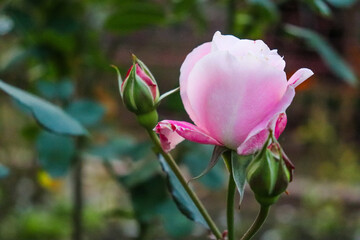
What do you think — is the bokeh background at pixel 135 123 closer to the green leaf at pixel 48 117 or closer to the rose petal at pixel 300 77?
the green leaf at pixel 48 117

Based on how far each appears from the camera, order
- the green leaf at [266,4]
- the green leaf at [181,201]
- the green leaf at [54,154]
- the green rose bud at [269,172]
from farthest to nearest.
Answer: the green leaf at [54,154], the green leaf at [266,4], the green leaf at [181,201], the green rose bud at [269,172]

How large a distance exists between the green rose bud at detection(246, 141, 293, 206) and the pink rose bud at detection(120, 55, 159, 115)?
0.08 meters

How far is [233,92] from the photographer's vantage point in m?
0.32

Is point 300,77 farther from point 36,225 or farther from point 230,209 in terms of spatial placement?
point 36,225

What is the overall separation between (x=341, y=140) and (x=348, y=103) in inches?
14.7

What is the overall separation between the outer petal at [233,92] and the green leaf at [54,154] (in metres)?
0.58

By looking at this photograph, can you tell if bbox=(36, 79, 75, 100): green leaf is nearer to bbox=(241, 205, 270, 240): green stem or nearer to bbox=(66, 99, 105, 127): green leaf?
bbox=(66, 99, 105, 127): green leaf

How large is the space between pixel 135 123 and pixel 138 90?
284cm

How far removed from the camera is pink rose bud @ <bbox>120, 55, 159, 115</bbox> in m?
0.33

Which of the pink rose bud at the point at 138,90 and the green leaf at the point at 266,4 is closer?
the pink rose bud at the point at 138,90

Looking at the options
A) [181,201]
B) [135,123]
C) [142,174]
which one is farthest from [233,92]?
[135,123]

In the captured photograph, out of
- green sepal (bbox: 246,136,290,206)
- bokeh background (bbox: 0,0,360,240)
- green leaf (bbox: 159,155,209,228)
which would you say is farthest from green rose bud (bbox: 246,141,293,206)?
bokeh background (bbox: 0,0,360,240)

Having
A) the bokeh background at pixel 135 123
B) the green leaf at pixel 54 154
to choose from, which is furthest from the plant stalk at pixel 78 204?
the green leaf at pixel 54 154

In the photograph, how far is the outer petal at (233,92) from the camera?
1.01ft
